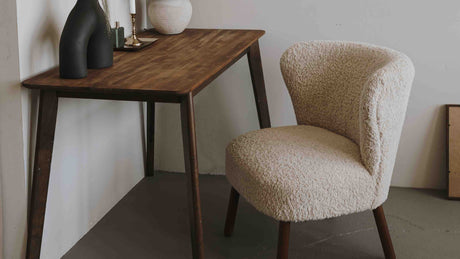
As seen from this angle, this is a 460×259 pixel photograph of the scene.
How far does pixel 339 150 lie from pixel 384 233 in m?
0.32

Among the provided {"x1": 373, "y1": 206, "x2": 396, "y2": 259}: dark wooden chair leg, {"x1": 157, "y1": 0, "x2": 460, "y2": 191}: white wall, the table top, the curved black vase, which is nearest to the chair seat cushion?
{"x1": 373, "y1": 206, "x2": 396, "y2": 259}: dark wooden chair leg

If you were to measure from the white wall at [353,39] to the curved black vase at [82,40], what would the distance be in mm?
941

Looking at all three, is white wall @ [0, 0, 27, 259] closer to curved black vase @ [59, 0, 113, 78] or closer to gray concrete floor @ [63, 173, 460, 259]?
curved black vase @ [59, 0, 113, 78]

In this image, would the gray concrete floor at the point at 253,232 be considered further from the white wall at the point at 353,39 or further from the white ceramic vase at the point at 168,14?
the white ceramic vase at the point at 168,14

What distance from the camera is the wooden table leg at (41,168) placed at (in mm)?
1682

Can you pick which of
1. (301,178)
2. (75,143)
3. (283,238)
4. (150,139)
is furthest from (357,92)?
(150,139)

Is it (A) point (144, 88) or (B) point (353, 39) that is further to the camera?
(B) point (353, 39)

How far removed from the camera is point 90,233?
7.19 ft

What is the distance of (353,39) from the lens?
2.54 meters

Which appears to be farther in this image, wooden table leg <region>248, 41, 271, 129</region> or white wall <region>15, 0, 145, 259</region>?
wooden table leg <region>248, 41, 271, 129</region>

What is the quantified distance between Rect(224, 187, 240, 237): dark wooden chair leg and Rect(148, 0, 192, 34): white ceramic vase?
720 millimetres

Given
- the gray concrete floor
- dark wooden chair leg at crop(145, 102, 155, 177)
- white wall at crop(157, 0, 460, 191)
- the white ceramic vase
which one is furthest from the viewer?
dark wooden chair leg at crop(145, 102, 155, 177)

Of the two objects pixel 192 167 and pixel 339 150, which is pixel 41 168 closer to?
pixel 192 167

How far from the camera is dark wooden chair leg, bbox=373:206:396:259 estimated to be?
1929 millimetres
